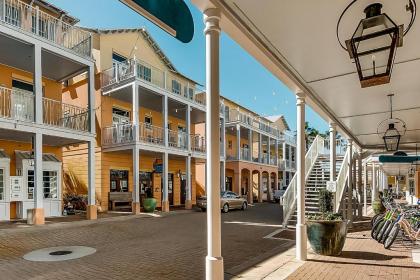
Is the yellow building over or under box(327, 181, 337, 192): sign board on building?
over

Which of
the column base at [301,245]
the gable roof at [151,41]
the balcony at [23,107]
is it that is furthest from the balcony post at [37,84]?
the column base at [301,245]

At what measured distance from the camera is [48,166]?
1567 centimetres

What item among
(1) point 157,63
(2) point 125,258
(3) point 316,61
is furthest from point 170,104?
(3) point 316,61

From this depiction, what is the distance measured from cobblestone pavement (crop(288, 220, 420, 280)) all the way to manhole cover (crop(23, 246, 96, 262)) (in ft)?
17.1

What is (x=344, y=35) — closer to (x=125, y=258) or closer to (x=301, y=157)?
(x=301, y=157)

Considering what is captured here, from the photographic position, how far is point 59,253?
8.36 m

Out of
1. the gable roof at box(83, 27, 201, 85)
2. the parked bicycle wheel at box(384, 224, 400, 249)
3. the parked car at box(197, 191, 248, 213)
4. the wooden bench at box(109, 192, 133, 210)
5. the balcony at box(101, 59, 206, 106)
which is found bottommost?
the parked car at box(197, 191, 248, 213)

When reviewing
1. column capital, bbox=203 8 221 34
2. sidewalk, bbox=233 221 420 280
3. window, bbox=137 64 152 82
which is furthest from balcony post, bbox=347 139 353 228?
window, bbox=137 64 152 82

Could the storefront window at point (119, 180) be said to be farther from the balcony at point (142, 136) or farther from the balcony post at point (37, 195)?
the balcony post at point (37, 195)

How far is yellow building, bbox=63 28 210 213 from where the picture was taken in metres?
17.9

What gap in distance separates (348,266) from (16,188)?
43.4 ft

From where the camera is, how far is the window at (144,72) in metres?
18.8

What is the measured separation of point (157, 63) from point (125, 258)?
57.7ft

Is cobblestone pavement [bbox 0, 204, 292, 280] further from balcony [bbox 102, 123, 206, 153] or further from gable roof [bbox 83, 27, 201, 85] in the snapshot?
gable roof [bbox 83, 27, 201, 85]
